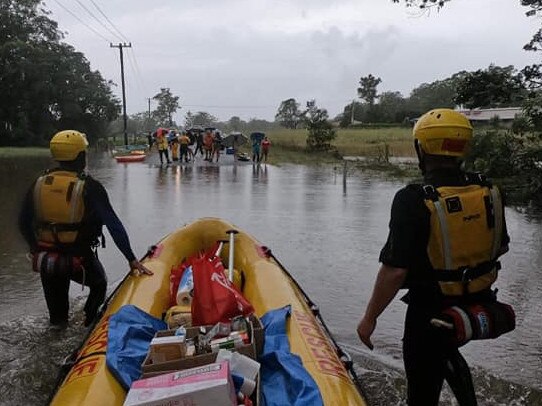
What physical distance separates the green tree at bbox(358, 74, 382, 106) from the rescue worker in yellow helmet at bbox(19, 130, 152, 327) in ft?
335

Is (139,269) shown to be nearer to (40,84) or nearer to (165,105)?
(40,84)

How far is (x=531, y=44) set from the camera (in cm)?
1112

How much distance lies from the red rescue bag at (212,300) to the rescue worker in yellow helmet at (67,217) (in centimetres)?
118

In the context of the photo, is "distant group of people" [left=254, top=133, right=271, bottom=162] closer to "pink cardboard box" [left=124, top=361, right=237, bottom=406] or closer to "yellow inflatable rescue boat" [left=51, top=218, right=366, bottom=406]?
"yellow inflatable rescue boat" [left=51, top=218, right=366, bottom=406]

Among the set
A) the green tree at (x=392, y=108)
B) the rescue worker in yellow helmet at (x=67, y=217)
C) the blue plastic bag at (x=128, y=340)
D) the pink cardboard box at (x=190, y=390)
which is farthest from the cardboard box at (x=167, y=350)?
the green tree at (x=392, y=108)

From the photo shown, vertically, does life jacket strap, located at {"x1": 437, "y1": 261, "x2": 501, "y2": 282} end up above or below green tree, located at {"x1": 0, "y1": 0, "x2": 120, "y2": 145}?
below

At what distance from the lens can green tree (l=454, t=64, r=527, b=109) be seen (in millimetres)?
11445

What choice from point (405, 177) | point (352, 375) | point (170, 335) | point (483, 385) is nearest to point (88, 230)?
point (170, 335)

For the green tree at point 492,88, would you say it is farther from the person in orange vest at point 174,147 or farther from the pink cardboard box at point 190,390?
the person in orange vest at point 174,147

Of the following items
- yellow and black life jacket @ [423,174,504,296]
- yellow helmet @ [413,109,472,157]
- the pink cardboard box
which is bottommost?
the pink cardboard box

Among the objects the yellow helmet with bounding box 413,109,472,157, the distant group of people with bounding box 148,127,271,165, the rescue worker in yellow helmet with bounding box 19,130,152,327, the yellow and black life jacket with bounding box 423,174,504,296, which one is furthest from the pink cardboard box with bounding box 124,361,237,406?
the distant group of people with bounding box 148,127,271,165

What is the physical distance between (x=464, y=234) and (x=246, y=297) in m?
2.28

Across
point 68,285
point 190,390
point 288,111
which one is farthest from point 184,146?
point 288,111

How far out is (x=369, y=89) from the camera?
347 ft
